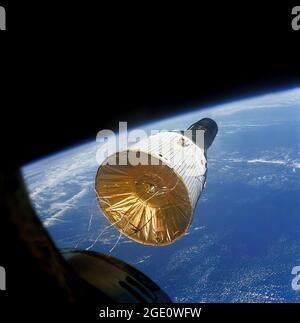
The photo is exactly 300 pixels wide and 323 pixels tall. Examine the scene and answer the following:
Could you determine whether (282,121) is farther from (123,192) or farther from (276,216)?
(123,192)

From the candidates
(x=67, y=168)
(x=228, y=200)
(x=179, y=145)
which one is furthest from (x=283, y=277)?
(x=67, y=168)

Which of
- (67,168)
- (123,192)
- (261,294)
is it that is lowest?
(261,294)

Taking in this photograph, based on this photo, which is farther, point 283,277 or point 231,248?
point 231,248
